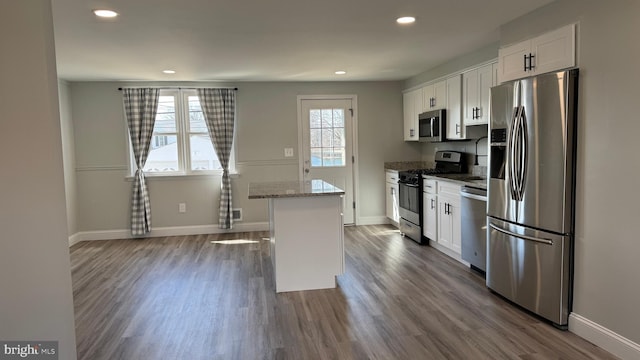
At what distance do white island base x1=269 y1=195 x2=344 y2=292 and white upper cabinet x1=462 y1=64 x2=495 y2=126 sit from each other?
6.07 feet

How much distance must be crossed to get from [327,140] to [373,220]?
1493 mm

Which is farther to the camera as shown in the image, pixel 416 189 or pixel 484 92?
pixel 416 189

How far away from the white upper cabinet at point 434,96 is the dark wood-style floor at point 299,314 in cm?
190

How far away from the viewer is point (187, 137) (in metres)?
6.02

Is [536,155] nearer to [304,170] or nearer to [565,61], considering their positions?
[565,61]

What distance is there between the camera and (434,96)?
17.3ft

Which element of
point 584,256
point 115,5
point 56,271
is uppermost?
point 115,5

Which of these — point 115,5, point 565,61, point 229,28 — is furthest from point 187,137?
point 565,61

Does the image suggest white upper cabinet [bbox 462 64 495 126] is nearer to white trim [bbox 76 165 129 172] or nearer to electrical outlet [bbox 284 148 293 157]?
electrical outlet [bbox 284 148 293 157]

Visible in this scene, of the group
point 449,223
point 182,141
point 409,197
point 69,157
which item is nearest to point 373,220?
point 409,197

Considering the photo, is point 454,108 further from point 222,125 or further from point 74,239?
point 74,239

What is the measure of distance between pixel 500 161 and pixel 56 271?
10.1 feet

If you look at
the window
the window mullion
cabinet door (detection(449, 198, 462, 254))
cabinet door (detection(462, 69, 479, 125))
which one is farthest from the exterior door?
cabinet door (detection(449, 198, 462, 254))

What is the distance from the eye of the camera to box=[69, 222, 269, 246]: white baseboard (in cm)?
591
